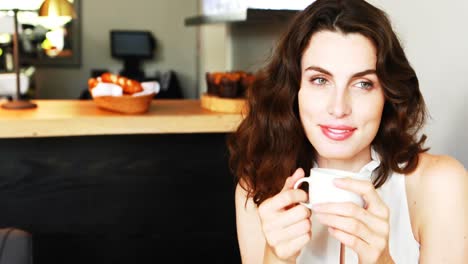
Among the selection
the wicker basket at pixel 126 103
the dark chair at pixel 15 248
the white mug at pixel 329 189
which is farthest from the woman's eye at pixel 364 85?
the wicker basket at pixel 126 103

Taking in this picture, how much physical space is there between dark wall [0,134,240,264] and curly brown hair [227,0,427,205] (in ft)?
3.01

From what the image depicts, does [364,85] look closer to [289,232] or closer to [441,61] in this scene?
[289,232]

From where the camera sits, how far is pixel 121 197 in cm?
242

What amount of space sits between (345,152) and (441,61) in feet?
2.19

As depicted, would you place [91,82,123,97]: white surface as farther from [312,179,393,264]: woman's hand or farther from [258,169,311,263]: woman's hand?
[312,179,393,264]: woman's hand

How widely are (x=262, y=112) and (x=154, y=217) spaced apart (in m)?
1.16

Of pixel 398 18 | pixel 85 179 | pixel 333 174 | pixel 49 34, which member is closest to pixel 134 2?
pixel 49 34

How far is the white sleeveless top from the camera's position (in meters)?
1.35

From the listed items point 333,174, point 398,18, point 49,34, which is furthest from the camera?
point 49,34

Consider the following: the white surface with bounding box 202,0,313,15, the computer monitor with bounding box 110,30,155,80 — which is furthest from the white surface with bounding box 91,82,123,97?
the computer monitor with bounding box 110,30,155,80

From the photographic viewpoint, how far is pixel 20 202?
233 cm

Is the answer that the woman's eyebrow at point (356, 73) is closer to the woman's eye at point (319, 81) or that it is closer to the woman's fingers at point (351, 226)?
the woman's eye at point (319, 81)

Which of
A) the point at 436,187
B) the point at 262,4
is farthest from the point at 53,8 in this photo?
the point at 436,187

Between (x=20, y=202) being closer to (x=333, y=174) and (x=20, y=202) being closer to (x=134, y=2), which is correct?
(x=333, y=174)
